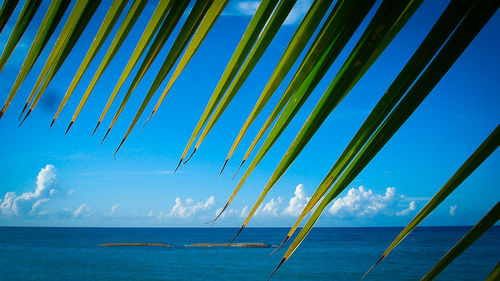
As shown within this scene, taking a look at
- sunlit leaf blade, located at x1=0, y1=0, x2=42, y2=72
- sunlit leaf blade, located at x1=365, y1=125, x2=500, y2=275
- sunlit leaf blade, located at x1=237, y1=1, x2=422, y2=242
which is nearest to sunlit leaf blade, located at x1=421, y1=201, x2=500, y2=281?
sunlit leaf blade, located at x1=365, y1=125, x2=500, y2=275

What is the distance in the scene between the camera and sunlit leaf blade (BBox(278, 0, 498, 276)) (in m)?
0.25

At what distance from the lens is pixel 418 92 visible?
295mm

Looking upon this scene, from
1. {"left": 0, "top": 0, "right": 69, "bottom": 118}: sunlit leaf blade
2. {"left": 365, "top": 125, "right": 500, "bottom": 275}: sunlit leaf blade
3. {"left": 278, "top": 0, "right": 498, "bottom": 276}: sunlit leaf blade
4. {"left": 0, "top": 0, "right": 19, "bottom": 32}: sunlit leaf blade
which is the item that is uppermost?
{"left": 0, "top": 0, "right": 19, "bottom": 32}: sunlit leaf blade

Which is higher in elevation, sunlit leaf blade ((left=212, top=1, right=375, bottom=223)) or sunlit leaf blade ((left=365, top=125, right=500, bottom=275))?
sunlit leaf blade ((left=212, top=1, right=375, bottom=223))

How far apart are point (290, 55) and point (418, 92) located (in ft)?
0.38

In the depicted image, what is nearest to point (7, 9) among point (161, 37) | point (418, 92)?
point (161, 37)

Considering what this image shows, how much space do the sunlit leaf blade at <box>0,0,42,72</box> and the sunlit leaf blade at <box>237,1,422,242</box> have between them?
0.24 metres

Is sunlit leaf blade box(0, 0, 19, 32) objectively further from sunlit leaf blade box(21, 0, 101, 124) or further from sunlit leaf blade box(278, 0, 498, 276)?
sunlit leaf blade box(278, 0, 498, 276)

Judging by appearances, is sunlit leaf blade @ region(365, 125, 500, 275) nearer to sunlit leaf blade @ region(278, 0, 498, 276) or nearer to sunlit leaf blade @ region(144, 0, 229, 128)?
sunlit leaf blade @ region(278, 0, 498, 276)

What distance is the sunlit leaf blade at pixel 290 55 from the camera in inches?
11.1

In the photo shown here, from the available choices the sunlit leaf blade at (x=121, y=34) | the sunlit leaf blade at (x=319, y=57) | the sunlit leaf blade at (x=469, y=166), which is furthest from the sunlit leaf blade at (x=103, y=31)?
the sunlit leaf blade at (x=469, y=166)

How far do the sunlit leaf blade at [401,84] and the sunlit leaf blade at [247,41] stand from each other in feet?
0.37

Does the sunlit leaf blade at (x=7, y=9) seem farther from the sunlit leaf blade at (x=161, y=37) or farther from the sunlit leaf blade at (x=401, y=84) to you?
the sunlit leaf blade at (x=401, y=84)

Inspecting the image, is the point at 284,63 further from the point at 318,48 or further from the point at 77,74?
the point at 77,74
